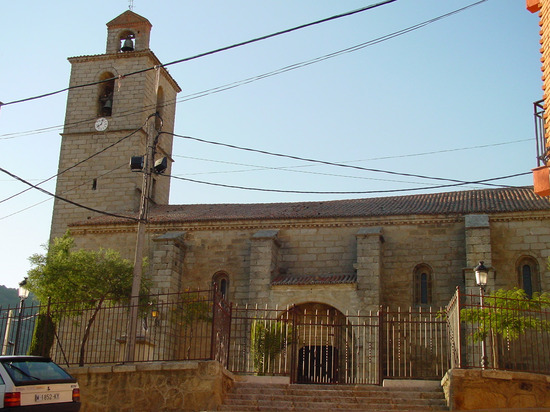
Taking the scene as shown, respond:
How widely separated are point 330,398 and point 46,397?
17.1 feet

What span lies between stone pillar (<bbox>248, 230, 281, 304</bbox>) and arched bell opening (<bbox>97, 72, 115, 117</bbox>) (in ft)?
40.1

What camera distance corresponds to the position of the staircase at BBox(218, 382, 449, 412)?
42.3 feet

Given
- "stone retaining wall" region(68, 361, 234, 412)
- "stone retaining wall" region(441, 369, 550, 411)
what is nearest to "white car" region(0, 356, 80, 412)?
"stone retaining wall" region(68, 361, 234, 412)

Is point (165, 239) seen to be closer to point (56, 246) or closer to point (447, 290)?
point (56, 246)

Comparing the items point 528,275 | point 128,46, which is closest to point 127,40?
point 128,46

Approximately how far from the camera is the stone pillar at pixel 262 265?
24828 mm

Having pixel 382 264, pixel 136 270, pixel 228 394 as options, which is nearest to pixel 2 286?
pixel 382 264

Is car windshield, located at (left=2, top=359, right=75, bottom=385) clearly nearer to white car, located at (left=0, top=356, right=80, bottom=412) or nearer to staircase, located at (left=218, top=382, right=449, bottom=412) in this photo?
white car, located at (left=0, top=356, right=80, bottom=412)

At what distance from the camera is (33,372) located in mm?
10953

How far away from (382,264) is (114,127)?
15.2 m

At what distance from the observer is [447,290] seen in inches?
950

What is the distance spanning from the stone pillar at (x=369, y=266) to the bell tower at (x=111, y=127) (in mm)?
11732

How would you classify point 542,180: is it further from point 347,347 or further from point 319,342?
point 319,342

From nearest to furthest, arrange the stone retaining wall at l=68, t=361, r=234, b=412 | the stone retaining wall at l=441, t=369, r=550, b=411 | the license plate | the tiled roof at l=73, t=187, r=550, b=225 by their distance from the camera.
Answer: the license plate → the stone retaining wall at l=441, t=369, r=550, b=411 → the stone retaining wall at l=68, t=361, r=234, b=412 → the tiled roof at l=73, t=187, r=550, b=225
